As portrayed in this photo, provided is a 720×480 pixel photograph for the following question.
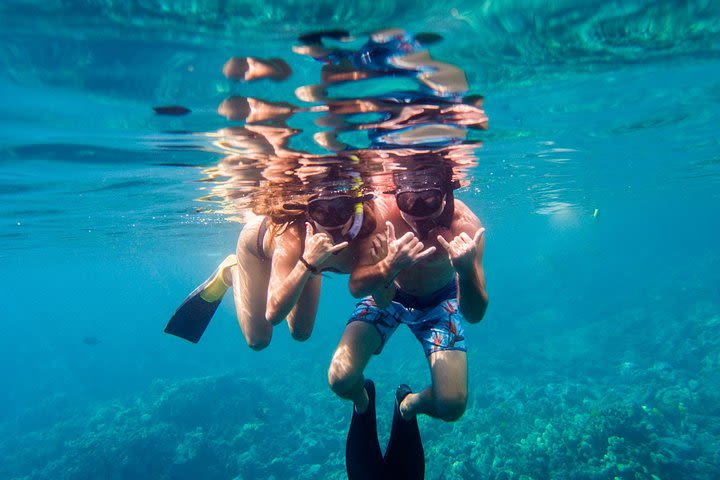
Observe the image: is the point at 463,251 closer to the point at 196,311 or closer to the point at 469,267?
the point at 469,267

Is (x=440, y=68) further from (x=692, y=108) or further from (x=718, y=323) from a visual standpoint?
(x=718, y=323)

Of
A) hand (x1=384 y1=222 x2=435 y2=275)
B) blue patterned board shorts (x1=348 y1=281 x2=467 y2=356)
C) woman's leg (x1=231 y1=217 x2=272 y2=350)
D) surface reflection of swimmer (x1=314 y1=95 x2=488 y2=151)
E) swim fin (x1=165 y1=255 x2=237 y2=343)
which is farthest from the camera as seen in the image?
swim fin (x1=165 y1=255 x2=237 y2=343)

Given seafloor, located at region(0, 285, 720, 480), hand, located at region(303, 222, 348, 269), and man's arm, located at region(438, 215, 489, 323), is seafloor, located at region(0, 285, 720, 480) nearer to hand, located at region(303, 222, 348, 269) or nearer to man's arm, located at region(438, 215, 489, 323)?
man's arm, located at region(438, 215, 489, 323)

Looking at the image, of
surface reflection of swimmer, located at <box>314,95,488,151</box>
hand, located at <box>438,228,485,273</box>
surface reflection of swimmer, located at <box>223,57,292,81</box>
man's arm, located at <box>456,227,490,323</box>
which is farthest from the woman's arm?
surface reflection of swimmer, located at <box>314,95,488,151</box>

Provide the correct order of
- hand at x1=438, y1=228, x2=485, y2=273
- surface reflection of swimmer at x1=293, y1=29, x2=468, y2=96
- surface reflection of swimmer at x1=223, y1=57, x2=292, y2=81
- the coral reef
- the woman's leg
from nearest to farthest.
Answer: hand at x1=438, y1=228, x2=485, y2=273, surface reflection of swimmer at x1=293, y1=29, x2=468, y2=96, surface reflection of swimmer at x1=223, y1=57, x2=292, y2=81, the woman's leg, the coral reef

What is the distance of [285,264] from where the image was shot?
5941 millimetres

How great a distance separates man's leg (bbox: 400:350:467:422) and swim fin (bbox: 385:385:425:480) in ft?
1.84

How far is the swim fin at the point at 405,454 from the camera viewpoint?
21.3 ft

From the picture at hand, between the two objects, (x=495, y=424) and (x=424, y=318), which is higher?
(x=424, y=318)

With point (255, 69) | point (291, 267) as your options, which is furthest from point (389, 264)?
point (255, 69)

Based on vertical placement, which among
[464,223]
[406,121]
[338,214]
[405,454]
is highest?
[406,121]

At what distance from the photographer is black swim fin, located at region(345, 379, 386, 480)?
256 inches

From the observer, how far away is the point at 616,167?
21188mm

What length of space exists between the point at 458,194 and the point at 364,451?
15.7 m
